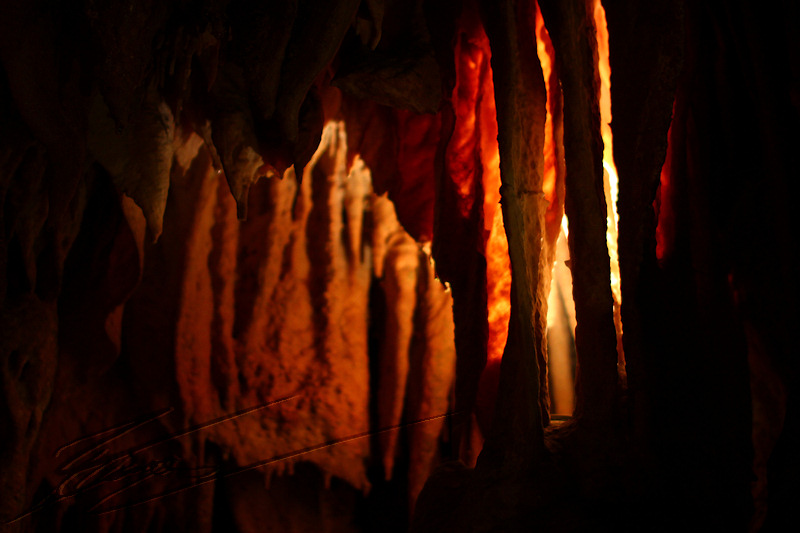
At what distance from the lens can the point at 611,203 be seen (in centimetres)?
249

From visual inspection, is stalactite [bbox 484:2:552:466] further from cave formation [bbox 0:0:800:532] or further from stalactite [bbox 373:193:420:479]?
stalactite [bbox 373:193:420:479]

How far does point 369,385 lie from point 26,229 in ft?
6.66

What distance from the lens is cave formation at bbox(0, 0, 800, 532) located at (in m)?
1.65

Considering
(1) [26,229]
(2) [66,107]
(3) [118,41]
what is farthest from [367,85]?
(1) [26,229]

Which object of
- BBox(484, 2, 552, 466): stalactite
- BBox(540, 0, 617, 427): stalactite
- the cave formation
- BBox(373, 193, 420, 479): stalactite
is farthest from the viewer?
BBox(373, 193, 420, 479): stalactite

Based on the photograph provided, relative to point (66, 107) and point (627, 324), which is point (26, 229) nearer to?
point (66, 107)

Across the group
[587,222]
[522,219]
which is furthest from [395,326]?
[587,222]

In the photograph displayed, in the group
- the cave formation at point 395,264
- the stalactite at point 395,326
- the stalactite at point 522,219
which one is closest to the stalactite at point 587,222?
Result: the cave formation at point 395,264

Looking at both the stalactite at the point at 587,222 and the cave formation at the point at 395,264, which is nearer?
the cave formation at the point at 395,264

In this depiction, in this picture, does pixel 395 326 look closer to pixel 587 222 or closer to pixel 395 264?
pixel 395 264

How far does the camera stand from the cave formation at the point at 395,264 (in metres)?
1.65

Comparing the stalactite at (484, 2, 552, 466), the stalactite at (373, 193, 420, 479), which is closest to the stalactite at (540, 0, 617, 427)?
the stalactite at (484, 2, 552, 466)

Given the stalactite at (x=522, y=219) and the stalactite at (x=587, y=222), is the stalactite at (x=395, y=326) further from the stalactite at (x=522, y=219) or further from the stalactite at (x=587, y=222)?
the stalactite at (x=587, y=222)

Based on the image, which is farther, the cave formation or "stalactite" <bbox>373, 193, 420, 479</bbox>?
"stalactite" <bbox>373, 193, 420, 479</bbox>
